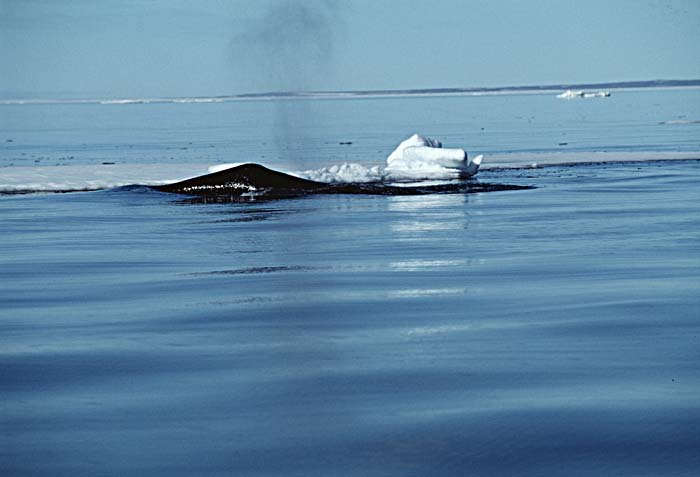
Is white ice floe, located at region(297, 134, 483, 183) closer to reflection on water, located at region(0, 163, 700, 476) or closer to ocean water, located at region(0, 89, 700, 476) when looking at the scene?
ocean water, located at region(0, 89, 700, 476)

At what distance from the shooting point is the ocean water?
246 inches

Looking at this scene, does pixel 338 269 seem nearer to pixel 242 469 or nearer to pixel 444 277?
pixel 444 277

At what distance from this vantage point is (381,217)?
63.3 ft

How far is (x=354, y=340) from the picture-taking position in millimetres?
9055

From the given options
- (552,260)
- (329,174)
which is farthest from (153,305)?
(329,174)

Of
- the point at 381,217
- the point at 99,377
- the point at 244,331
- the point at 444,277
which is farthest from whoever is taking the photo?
the point at 381,217

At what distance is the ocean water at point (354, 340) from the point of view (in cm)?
625

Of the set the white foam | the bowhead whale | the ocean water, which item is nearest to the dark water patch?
the ocean water

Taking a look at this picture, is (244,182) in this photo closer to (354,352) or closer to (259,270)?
(259,270)

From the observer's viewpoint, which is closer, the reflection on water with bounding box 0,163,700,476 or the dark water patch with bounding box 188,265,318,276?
the reflection on water with bounding box 0,163,700,476

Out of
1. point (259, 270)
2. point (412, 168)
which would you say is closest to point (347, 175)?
point (412, 168)

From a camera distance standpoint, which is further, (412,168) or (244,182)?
(412,168)

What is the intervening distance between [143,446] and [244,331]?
323cm

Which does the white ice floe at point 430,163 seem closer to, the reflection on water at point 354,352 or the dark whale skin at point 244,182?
the dark whale skin at point 244,182
